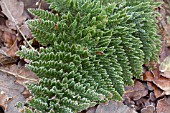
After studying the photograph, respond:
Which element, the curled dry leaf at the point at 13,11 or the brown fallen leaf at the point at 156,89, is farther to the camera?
the brown fallen leaf at the point at 156,89

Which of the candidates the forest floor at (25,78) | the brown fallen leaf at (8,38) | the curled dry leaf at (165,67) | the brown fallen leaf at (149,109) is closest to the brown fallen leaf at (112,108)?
the forest floor at (25,78)

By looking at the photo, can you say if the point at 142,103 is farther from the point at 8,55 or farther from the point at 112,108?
the point at 8,55

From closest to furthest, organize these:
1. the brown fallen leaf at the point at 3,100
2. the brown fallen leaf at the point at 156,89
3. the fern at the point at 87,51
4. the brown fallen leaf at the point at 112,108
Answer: the fern at the point at 87,51
the brown fallen leaf at the point at 3,100
the brown fallen leaf at the point at 112,108
the brown fallen leaf at the point at 156,89

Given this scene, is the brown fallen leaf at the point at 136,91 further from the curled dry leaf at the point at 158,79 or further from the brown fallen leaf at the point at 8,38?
the brown fallen leaf at the point at 8,38

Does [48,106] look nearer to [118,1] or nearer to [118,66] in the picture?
[118,66]

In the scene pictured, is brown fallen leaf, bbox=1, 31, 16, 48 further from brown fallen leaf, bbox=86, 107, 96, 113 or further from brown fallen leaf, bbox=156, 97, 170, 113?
brown fallen leaf, bbox=156, 97, 170, 113

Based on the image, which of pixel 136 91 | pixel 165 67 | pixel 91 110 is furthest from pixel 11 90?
pixel 165 67

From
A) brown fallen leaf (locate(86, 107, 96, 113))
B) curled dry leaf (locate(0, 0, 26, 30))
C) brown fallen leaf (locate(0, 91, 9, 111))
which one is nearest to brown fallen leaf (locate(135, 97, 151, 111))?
brown fallen leaf (locate(86, 107, 96, 113))
